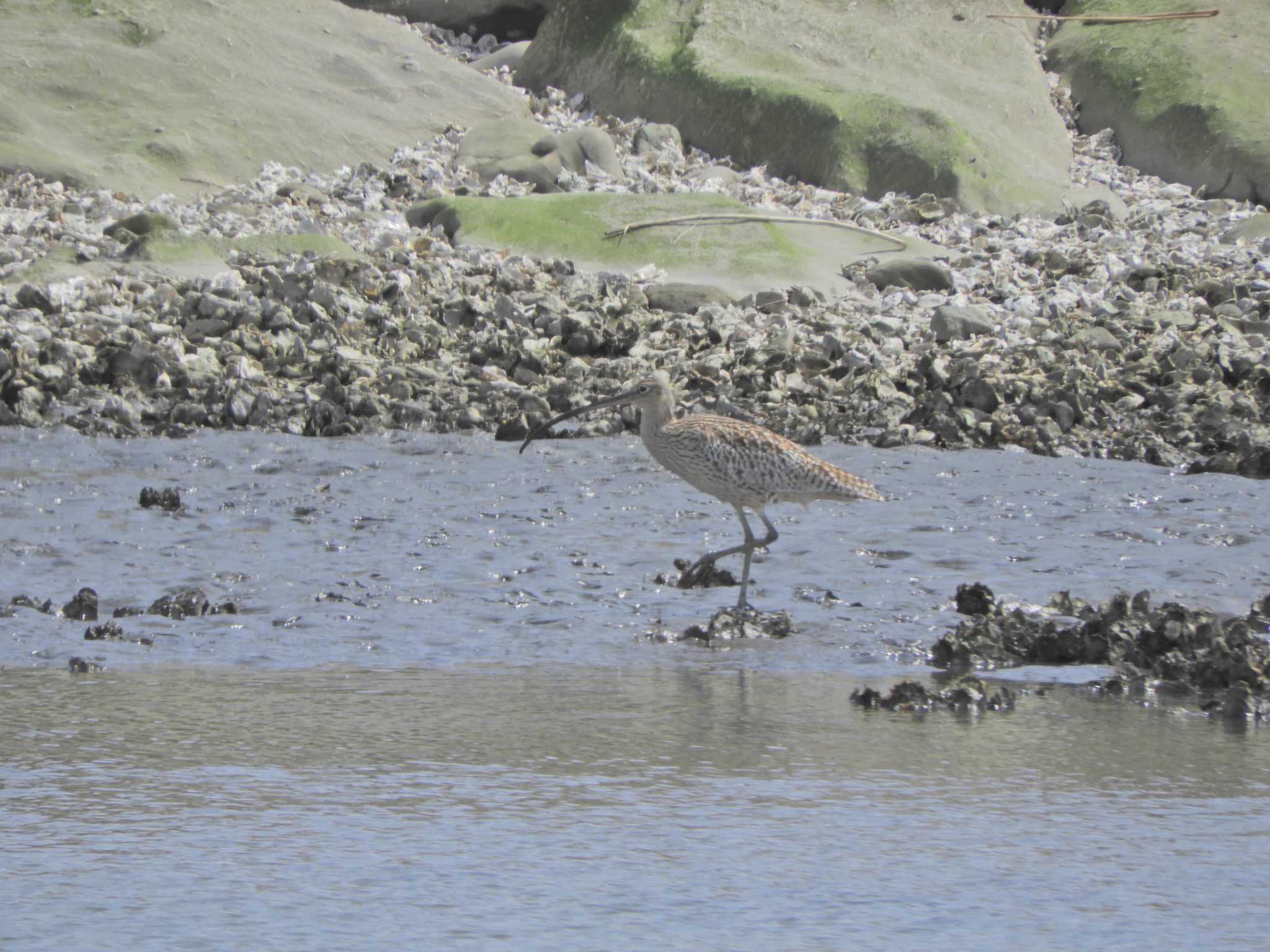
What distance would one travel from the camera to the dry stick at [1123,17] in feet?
70.0

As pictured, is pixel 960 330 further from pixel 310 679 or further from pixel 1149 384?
pixel 310 679

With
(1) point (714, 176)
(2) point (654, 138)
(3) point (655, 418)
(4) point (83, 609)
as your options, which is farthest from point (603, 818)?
(2) point (654, 138)

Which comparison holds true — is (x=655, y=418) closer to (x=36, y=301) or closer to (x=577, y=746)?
(x=577, y=746)

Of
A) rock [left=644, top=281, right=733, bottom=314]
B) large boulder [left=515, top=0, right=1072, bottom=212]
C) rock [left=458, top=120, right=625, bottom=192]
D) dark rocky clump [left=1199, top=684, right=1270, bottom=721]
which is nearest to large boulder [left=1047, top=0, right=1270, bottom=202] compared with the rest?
large boulder [left=515, top=0, right=1072, bottom=212]

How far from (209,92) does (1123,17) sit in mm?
11244

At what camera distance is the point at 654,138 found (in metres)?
19.8

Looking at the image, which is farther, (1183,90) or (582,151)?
Result: (1183,90)

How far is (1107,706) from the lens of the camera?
6.21 meters

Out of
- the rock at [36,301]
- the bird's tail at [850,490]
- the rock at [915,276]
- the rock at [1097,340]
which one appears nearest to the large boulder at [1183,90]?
the rock at [915,276]

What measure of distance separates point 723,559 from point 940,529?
117 centimetres

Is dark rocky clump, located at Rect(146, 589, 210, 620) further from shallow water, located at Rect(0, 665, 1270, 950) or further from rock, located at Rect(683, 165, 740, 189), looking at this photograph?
rock, located at Rect(683, 165, 740, 189)

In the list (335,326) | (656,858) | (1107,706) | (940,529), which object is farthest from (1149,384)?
(656,858)

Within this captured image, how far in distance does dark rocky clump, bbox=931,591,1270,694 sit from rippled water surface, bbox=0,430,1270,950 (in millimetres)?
151

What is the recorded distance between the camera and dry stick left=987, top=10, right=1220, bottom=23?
21328mm
